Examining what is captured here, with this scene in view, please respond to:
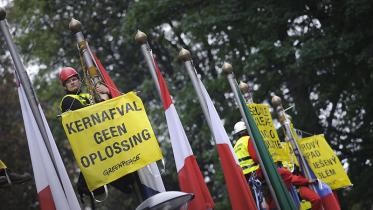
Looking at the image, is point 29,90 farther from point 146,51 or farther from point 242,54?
point 242,54

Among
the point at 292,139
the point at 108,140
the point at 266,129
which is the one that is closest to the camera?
the point at 108,140

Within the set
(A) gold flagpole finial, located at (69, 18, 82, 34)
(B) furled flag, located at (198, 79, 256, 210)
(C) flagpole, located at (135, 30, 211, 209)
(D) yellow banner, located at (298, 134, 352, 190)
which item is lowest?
(D) yellow banner, located at (298, 134, 352, 190)

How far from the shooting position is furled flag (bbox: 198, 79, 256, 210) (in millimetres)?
9156

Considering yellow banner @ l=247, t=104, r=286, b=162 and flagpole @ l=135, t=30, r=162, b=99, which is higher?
flagpole @ l=135, t=30, r=162, b=99

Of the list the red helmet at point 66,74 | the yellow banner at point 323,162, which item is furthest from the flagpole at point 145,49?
the yellow banner at point 323,162

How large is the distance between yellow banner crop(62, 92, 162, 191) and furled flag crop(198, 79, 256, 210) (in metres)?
1.46

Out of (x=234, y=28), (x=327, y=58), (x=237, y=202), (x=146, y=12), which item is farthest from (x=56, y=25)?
(x=237, y=202)

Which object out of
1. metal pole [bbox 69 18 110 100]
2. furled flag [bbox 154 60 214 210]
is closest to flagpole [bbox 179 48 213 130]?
furled flag [bbox 154 60 214 210]

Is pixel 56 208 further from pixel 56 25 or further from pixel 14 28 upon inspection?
pixel 14 28

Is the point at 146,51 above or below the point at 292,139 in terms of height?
above

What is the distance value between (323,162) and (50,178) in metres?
7.29

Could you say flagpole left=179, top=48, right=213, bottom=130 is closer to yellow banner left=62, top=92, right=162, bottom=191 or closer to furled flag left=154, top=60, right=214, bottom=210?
furled flag left=154, top=60, right=214, bottom=210

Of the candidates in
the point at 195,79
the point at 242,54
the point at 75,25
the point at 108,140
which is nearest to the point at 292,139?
the point at 195,79

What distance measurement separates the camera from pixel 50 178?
25.8 feet
